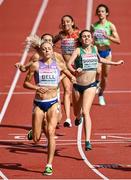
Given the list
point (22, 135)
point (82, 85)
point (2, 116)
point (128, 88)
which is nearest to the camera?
point (82, 85)

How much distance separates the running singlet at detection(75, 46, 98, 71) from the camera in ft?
60.7

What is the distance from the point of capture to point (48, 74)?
16.7 meters

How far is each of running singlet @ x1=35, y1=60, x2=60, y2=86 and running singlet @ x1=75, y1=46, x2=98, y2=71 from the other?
1.77 meters

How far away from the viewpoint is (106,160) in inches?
694

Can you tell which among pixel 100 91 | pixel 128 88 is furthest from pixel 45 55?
pixel 128 88

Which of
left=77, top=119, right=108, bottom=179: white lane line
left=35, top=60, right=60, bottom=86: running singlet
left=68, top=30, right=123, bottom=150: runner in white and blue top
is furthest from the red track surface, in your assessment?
left=35, top=60, right=60, bottom=86: running singlet

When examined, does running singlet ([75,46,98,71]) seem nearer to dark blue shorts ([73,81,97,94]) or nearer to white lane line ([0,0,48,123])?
dark blue shorts ([73,81,97,94])

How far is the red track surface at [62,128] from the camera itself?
17031 millimetres

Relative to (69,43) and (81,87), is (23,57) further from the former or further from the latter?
(81,87)

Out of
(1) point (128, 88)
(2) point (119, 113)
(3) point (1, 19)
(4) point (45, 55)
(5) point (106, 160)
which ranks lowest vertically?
(5) point (106, 160)

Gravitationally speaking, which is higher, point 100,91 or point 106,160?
point 100,91

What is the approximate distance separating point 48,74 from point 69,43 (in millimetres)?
4049

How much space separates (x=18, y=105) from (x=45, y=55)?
6891mm

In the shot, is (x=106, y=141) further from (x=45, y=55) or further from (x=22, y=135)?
(x=45, y=55)
